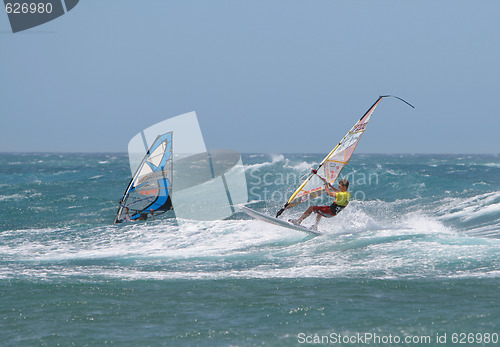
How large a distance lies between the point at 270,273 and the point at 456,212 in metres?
8.98

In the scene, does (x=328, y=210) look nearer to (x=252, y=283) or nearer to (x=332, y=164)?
(x=332, y=164)

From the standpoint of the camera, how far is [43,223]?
15469 mm

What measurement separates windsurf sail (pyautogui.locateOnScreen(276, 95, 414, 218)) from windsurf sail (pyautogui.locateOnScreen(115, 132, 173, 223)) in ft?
8.87

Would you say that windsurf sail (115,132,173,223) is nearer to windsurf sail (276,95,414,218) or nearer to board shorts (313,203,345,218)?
windsurf sail (276,95,414,218)

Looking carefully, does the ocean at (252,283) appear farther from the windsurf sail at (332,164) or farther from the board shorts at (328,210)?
the windsurf sail at (332,164)

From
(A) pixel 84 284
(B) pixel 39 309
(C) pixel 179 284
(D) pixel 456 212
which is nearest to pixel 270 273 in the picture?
(C) pixel 179 284

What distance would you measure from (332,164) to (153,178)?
416 centimetres

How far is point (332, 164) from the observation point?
12125 millimetres

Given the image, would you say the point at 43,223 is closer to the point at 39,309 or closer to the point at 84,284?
the point at 84,284

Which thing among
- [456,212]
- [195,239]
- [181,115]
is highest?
[181,115]

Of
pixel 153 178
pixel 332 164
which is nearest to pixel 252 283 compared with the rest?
pixel 153 178

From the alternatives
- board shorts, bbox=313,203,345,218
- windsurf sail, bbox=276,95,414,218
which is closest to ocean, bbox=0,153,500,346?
board shorts, bbox=313,203,345,218

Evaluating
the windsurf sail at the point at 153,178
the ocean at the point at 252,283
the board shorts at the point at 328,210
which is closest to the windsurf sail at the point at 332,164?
the board shorts at the point at 328,210

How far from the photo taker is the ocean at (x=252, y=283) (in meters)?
5.83
